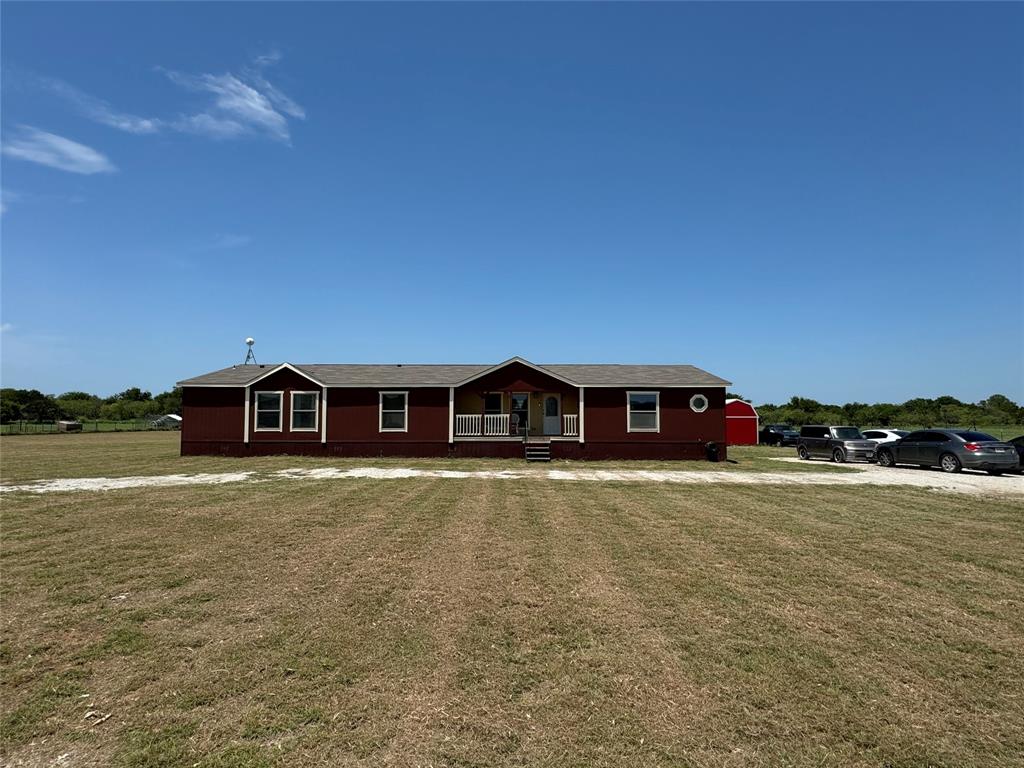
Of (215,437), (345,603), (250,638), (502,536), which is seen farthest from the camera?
(215,437)

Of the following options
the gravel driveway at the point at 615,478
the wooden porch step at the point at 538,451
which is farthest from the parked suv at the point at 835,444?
the wooden porch step at the point at 538,451

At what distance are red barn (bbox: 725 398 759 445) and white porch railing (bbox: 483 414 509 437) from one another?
19602mm

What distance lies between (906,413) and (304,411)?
61.5 meters

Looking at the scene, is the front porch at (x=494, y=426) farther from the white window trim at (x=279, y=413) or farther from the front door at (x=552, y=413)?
the white window trim at (x=279, y=413)

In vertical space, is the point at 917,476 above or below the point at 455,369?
below

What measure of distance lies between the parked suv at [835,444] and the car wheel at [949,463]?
152 inches

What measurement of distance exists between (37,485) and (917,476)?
1002 inches

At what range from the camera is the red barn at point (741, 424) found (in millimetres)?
37656

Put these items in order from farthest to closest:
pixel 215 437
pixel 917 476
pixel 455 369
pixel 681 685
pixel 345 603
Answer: pixel 455 369, pixel 215 437, pixel 917 476, pixel 345 603, pixel 681 685

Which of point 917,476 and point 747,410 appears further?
point 747,410

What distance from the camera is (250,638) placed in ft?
16.0

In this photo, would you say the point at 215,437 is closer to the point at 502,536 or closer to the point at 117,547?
the point at 117,547

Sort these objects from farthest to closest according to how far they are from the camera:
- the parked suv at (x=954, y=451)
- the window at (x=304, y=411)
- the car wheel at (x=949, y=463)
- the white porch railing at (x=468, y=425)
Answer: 1. the white porch railing at (x=468, y=425)
2. the window at (x=304, y=411)
3. the car wheel at (x=949, y=463)
4. the parked suv at (x=954, y=451)

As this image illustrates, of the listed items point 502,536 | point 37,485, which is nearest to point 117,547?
point 502,536
